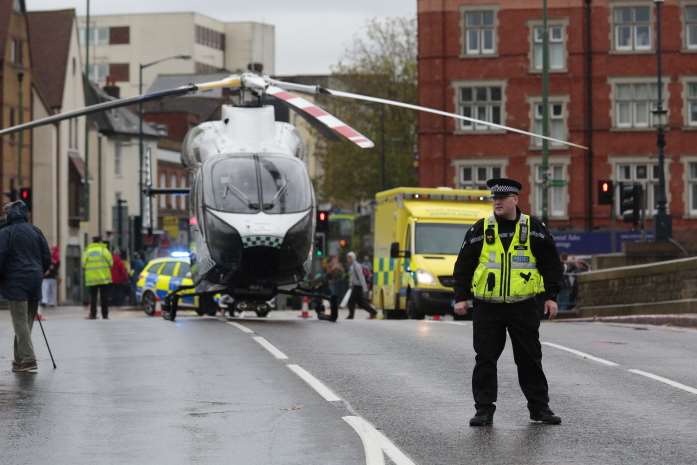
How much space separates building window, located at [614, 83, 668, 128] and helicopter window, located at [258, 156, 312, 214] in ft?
122

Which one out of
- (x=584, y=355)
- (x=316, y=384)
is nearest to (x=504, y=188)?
(x=316, y=384)

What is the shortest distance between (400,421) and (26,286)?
6.12 meters

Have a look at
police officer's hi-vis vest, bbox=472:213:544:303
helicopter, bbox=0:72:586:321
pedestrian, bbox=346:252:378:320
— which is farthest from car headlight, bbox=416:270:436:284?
police officer's hi-vis vest, bbox=472:213:544:303

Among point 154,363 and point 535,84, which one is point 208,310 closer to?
point 154,363

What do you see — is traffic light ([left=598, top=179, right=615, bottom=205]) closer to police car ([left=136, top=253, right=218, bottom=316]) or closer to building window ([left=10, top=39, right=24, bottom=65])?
police car ([left=136, top=253, right=218, bottom=316])

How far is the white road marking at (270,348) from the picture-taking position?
19.3m

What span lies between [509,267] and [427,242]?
24.1 meters

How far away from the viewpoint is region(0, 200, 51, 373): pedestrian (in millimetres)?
17438

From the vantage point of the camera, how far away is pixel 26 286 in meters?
17.6

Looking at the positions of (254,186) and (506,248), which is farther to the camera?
(254,186)

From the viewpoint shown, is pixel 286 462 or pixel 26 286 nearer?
pixel 286 462

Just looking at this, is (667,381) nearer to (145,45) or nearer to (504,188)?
(504,188)

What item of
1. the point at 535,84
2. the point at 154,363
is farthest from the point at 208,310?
the point at 535,84

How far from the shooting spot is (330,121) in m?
25.8
